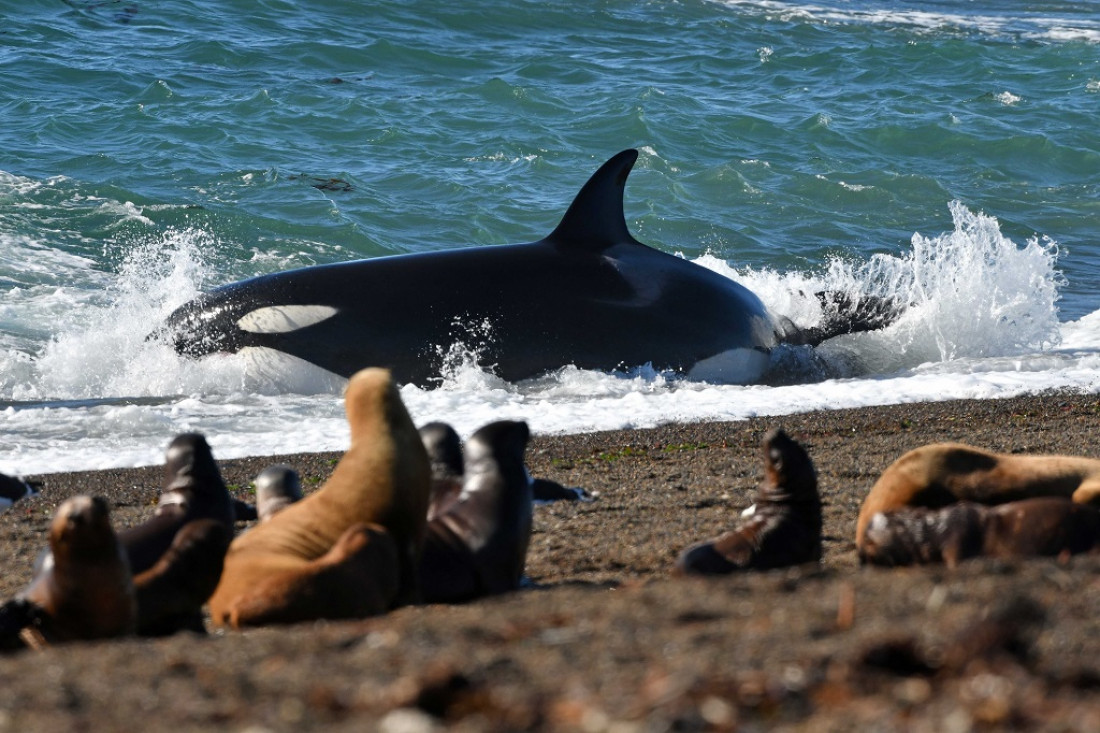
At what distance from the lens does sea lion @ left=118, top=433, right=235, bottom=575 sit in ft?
17.3

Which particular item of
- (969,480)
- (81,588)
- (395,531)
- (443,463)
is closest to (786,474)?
(969,480)

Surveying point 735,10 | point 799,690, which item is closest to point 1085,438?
point 799,690

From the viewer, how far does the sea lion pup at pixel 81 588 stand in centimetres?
438

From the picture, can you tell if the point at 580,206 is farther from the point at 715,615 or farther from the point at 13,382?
the point at 715,615

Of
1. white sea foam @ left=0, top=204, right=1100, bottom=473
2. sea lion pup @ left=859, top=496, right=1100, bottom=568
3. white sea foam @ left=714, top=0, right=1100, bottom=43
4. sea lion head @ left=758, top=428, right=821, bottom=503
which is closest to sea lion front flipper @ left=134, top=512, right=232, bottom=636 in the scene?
sea lion head @ left=758, top=428, right=821, bottom=503

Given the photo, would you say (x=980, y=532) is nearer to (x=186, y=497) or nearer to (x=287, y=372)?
(x=186, y=497)

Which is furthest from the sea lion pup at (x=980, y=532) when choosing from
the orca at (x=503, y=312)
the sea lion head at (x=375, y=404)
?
the orca at (x=503, y=312)

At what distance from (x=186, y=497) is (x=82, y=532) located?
1.13 m

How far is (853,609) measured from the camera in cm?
360

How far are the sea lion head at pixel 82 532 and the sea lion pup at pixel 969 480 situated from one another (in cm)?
289

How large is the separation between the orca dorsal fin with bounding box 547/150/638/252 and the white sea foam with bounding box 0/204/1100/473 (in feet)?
3.70

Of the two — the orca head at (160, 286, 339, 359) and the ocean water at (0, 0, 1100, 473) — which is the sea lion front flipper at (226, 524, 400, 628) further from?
the orca head at (160, 286, 339, 359)

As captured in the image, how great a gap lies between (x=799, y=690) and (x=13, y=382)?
10.4 m

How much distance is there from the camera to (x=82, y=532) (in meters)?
4.36
